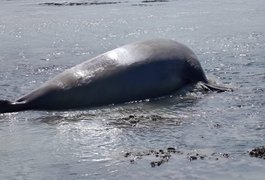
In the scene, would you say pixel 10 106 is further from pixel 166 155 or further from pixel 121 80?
pixel 166 155

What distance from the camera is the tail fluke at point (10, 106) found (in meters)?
8.95

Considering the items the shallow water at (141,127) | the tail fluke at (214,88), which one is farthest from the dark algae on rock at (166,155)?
the tail fluke at (214,88)

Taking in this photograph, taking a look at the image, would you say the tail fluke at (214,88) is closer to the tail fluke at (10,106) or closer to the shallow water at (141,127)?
the shallow water at (141,127)

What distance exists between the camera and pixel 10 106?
356 inches

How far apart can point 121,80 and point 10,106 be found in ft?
5.78

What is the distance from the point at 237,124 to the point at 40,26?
15054mm

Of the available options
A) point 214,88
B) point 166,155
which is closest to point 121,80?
point 214,88

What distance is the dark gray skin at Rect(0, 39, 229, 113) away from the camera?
→ 927cm

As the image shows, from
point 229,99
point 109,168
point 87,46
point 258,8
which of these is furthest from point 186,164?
point 258,8

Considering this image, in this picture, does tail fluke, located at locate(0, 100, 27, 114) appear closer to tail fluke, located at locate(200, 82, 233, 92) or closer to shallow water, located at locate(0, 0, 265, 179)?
shallow water, located at locate(0, 0, 265, 179)

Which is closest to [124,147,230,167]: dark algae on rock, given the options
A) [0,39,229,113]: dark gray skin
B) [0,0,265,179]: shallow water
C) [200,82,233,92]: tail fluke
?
[0,0,265,179]: shallow water

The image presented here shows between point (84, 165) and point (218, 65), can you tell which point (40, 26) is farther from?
point (84, 165)

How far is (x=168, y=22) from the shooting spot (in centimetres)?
2156

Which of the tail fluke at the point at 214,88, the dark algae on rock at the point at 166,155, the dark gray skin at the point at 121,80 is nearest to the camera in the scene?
the dark algae on rock at the point at 166,155
